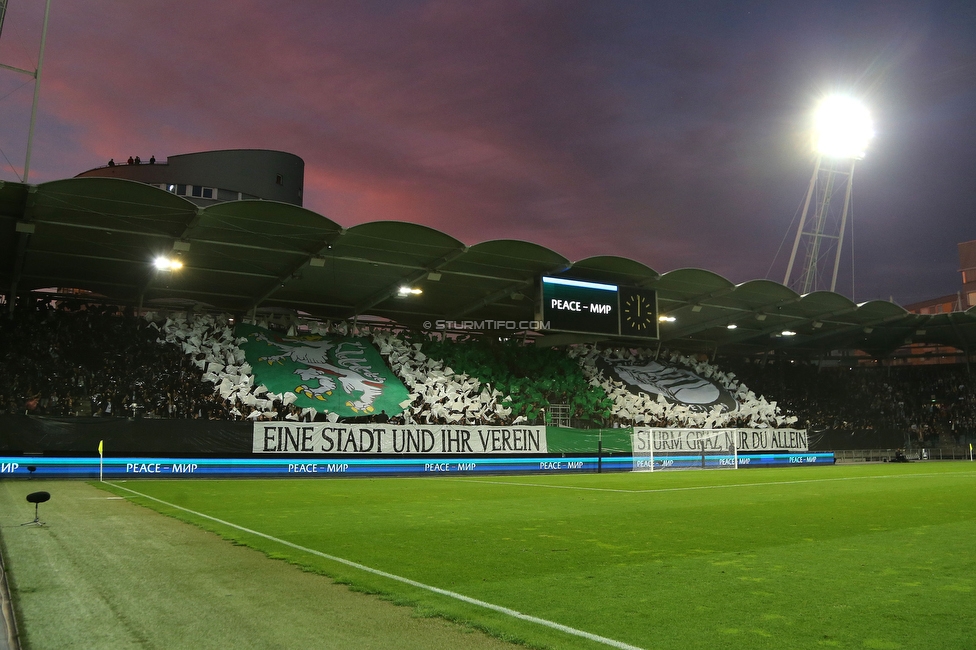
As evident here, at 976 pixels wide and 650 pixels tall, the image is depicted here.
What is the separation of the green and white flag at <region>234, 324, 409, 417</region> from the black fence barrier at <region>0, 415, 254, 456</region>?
14.4ft

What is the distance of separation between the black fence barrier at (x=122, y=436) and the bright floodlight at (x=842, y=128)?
37.8 meters

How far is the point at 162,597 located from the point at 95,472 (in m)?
19.4

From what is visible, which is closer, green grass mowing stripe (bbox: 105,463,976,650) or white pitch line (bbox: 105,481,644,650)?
white pitch line (bbox: 105,481,644,650)

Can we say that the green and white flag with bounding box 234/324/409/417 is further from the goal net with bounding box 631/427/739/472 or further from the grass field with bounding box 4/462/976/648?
the grass field with bounding box 4/462/976/648

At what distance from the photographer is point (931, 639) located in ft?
14.2

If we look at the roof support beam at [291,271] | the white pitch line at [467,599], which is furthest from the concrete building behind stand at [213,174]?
the white pitch line at [467,599]

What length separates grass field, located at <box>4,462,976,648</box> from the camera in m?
4.67

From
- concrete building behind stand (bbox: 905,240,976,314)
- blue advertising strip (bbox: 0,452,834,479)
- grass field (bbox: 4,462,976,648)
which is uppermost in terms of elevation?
concrete building behind stand (bbox: 905,240,976,314)

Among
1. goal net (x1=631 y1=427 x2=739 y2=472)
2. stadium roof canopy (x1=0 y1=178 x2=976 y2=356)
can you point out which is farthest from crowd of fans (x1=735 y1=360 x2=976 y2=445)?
goal net (x1=631 y1=427 x2=739 y2=472)

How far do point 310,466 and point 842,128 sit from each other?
37216mm

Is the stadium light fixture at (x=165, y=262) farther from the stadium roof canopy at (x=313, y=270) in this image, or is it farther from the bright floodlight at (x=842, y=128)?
the bright floodlight at (x=842, y=128)

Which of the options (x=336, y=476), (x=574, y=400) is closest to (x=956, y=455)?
(x=574, y=400)

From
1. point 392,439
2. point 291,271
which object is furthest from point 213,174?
point 392,439

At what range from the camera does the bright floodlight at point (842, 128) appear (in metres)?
43.1
